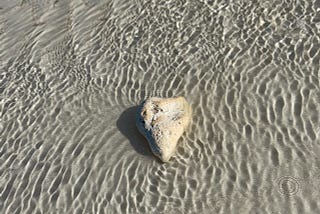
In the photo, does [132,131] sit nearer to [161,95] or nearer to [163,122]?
[163,122]

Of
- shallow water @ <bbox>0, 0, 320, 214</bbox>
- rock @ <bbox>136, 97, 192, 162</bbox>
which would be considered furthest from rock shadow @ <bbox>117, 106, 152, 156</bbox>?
rock @ <bbox>136, 97, 192, 162</bbox>

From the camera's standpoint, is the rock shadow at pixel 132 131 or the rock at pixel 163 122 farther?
the rock shadow at pixel 132 131

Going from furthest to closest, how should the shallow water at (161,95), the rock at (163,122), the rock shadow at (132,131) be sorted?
1. the rock shadow at (132,131)
2. the rock at (163,122)
3. the shallow water at (161,95)

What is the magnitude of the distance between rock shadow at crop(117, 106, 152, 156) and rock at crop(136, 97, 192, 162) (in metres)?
0.16

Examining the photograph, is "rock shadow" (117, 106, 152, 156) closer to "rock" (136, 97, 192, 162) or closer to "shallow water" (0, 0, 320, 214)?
"shallow water" (0, 0, 320, 214)

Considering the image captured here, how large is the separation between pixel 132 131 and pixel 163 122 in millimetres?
664

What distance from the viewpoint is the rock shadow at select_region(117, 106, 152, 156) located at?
709 centimetres

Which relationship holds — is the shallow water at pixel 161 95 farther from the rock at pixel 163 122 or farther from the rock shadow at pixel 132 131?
the rock at pixel 163 122

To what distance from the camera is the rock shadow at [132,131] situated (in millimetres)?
7090

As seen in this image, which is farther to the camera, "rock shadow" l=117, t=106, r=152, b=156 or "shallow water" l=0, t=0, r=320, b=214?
"rock shadow" l=117, t=106, r=152, b=156

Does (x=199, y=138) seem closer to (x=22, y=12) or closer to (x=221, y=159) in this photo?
(x=221, y=159)

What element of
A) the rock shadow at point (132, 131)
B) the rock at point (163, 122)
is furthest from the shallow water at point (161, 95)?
the rock at point (163, 122)

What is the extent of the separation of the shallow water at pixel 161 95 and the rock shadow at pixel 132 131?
0.07 ft

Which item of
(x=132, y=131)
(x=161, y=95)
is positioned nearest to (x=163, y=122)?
(x=132, y=131)
